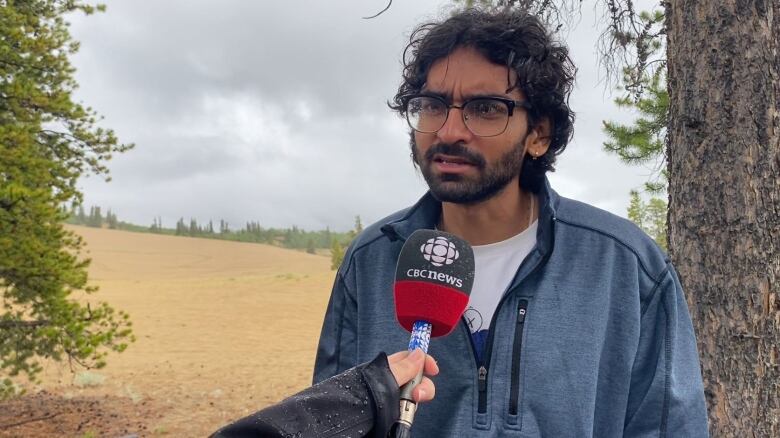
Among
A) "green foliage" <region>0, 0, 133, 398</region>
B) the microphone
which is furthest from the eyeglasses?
"green foliage" <region>0, 0, 133, 398</region>

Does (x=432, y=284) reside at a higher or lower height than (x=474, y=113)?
lower

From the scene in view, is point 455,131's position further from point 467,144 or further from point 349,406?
point 349,406

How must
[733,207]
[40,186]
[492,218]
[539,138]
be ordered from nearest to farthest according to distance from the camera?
1. [492,218]
2. [539,138]
3. [733,207]
4. [40,186]

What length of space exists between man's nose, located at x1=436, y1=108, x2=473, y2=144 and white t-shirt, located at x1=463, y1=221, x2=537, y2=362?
0.41m

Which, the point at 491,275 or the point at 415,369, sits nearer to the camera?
the point at 415,369

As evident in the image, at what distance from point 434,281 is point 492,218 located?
0.62 metres

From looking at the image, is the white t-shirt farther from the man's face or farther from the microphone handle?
the microphone handle

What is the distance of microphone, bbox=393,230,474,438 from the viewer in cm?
172

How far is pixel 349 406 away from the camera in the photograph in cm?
151

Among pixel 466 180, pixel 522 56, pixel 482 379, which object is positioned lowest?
pixel 482 379

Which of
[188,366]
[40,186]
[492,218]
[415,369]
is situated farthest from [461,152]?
[188,366]

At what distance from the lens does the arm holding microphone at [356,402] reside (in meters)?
1.44

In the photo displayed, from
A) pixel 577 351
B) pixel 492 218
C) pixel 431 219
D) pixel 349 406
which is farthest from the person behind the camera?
pixel 431 219

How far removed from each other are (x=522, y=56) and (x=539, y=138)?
34cm
